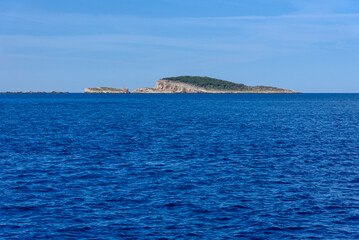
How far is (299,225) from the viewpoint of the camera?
19.0 m

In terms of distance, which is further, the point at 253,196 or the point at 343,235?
the point at 253,196

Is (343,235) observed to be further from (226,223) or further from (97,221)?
(97,221)

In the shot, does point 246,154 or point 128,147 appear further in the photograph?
point 128,147

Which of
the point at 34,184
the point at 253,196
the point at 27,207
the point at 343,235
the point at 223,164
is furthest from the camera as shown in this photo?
the point at 223,164

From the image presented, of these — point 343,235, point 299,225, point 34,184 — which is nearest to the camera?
point 343,235

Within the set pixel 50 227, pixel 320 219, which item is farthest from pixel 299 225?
pixel 50 227

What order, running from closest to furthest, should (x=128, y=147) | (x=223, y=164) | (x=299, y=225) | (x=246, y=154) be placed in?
(x=299, y=225)
(x=223, y=164)
(x=246, y=154)
(x=128, y=147)

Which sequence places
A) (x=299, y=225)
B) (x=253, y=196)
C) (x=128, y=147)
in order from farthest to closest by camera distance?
(x=128, y=147), (x=253, y=196), (x=299, y=225)

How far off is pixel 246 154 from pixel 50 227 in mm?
23315

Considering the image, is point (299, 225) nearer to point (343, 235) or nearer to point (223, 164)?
point (343, 235)

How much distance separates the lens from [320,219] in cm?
1977

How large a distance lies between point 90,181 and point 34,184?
361 centimetres

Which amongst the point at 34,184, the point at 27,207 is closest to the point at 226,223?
the point at 27,207

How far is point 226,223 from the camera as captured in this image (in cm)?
1917
